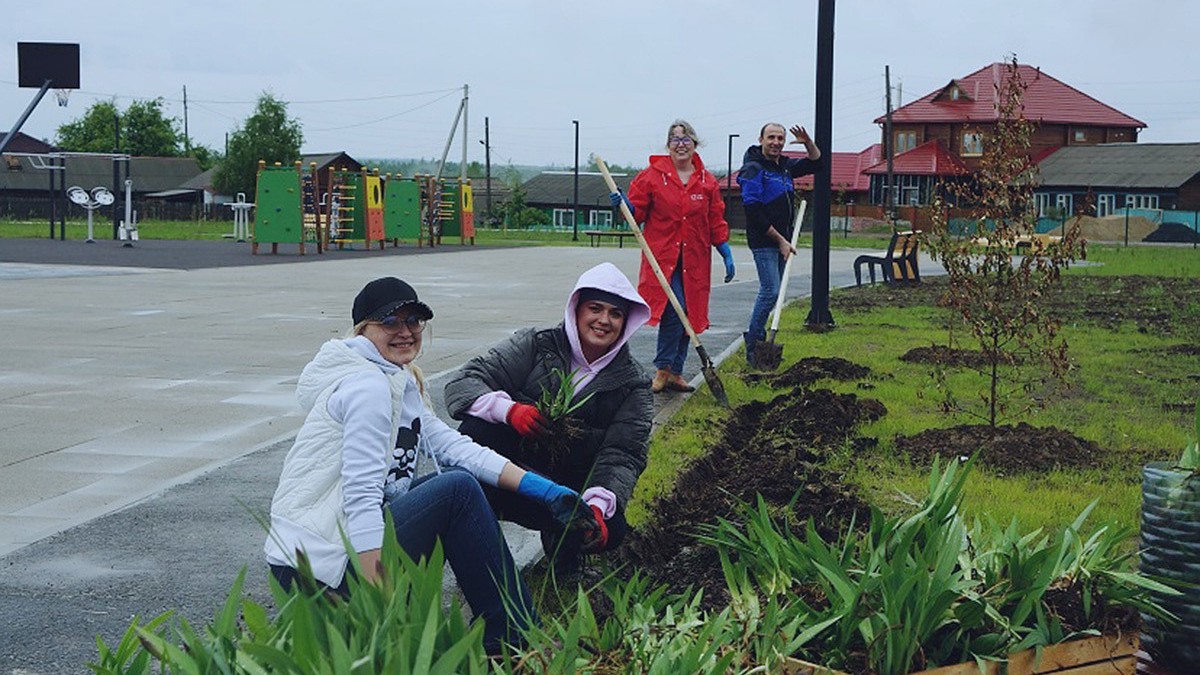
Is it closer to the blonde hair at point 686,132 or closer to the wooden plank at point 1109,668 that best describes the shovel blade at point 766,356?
the blonde hair at point 686,132

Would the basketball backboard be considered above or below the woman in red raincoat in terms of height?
above

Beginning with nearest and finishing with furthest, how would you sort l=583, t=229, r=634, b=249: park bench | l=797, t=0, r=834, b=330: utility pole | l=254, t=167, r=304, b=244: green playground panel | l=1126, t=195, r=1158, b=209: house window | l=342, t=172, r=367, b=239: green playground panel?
l=797, t=0, r=834, b=330: utility pole
l=254, t=167, r=304, b=244: green playground panel
l=342, t=172, r=367, b=239: green playground panel
l=583, t=229, r=634, b=249: park bench
l=1126, t=195, r=1158, b=209: house window

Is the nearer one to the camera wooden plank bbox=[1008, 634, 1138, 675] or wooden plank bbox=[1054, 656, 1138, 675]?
wooden plank bbox=[1008, 634, 1138, 675]

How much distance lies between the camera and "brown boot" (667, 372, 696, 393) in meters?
10.7

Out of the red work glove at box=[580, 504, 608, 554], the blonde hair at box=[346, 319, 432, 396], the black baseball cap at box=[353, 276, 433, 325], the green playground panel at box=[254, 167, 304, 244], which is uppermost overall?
the green playground panel at box=[254, 167, 304, 244]

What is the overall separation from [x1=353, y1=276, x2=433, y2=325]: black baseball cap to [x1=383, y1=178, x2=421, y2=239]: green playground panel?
123 ft

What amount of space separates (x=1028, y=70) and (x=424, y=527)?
298 ft

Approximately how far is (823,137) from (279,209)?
21.6 m

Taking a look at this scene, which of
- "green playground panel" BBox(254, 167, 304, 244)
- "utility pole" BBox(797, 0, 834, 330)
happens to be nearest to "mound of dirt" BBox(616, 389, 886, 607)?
"utility pole" BBox(797, 0, 834, 330)

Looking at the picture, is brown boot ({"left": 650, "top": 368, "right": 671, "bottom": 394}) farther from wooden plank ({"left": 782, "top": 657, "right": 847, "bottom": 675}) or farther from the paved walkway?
wooden plank ({"left": 782, "top": 657, "right": 847, "bottom": 675})

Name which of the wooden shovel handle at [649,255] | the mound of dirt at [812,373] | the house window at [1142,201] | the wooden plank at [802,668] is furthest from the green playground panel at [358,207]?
the house window at [1142,201]

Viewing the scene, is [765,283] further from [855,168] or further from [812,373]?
[855,168]

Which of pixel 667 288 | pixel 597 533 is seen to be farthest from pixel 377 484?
pixel 667 288

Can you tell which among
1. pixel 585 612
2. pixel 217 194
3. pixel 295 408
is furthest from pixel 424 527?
pixel 217 194
